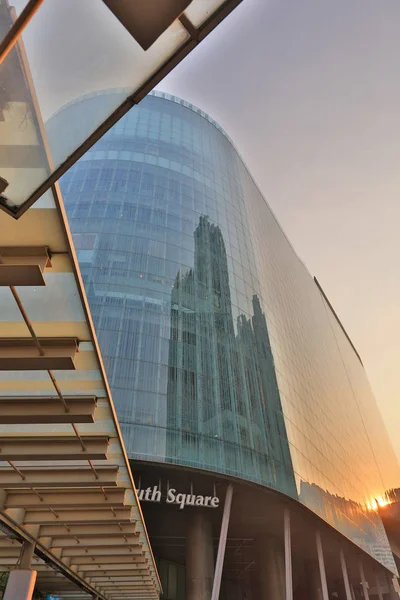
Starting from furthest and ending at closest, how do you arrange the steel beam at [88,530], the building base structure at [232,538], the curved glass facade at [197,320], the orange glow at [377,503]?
the orange glow at [377,503] < the curved glass facade at [197,320] < the building base structure at [232,538] < the steel beam at [88,530]

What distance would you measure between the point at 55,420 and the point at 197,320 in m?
22.8

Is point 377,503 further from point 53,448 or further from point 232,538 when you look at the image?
point 53,448

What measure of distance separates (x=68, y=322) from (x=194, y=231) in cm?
3029

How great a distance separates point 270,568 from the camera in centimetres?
3119

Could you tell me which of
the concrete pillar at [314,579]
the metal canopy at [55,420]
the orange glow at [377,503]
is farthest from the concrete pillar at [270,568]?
the orange glow at [377,503]

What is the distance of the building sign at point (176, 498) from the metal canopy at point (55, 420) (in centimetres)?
970

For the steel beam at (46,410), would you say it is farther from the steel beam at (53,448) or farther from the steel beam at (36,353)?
the steel beam at (36,353)

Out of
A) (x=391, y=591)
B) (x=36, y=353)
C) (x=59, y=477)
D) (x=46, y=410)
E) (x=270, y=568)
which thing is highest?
(x=391, y=591)

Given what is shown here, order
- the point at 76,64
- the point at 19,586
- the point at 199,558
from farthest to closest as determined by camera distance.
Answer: the point at 199,558
the point at 19,586
the point at 76,64

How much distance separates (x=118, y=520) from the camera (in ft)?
Result: 34.7

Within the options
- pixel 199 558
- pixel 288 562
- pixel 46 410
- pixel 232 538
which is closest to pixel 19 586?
pixel 46 410

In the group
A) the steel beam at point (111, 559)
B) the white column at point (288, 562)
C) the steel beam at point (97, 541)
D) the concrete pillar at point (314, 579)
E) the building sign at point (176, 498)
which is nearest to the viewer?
the steel beam at point (97, 541)

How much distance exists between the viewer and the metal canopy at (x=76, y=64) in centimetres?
289

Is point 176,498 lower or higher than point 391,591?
lower
